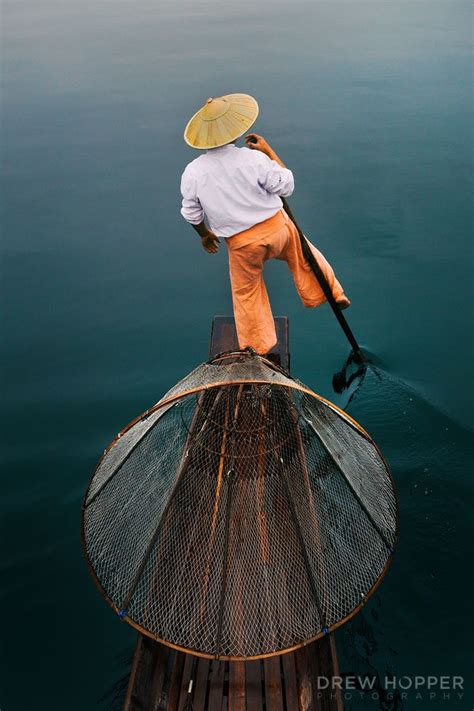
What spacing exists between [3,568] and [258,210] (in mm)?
3538

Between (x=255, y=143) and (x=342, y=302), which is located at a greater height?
(x=255, y=143)

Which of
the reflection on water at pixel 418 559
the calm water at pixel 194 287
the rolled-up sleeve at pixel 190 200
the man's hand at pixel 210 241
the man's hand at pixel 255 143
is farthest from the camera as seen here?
the calm water at pixel 194 287

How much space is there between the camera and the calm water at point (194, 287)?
4.50m

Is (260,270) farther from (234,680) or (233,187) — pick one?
(234,680)

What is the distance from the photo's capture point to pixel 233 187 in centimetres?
342

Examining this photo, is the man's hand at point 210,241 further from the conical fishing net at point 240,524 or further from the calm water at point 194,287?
the calm water at point 194,287

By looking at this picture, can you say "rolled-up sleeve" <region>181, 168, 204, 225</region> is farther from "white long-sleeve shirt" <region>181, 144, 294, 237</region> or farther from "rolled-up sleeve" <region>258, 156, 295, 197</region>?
"rolled-up sleeve" <region>258, 156, 295, 197</region>

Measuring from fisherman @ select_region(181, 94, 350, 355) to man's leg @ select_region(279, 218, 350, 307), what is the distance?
0.01 metres

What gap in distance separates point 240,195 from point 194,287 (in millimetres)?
4655

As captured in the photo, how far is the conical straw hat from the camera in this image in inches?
129

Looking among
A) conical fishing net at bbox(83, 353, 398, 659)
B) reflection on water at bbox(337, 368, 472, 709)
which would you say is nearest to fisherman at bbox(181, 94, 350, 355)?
conical fishing net at bbox(83, 353, 398, 659)

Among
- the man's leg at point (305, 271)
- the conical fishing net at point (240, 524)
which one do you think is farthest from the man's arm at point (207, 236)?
the conical fishing net at point (240, 524)

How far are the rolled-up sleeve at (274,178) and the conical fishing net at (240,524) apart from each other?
1007 mm

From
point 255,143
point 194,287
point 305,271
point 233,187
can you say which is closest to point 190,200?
point 233,187
